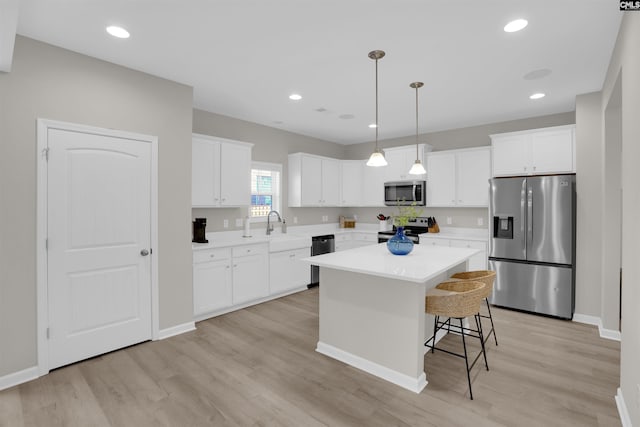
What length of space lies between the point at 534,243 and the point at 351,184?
325 centimetres

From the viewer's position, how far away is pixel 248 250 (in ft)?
14.4

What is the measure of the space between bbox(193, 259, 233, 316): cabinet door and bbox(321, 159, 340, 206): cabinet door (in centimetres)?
252

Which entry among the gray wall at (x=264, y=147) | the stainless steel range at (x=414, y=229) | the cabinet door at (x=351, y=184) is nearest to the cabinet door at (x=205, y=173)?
the gray wall at (x=264, y=147)

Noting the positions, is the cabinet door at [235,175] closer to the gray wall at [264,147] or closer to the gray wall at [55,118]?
the gray wall at [264,147]

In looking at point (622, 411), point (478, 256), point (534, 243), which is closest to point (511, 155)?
point (534, 243)

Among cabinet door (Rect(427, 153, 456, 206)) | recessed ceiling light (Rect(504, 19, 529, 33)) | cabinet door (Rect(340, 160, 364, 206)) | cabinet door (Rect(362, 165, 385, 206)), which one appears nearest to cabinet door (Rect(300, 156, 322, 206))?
cabinet door (Rect(340, 160, 364, 206))

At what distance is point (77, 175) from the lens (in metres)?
2.84

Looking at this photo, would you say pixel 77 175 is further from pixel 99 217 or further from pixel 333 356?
pixel 333 356

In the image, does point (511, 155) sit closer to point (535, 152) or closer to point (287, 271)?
point (535, 152)

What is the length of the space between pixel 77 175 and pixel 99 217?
15.9 inches

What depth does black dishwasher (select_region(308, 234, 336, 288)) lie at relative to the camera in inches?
212

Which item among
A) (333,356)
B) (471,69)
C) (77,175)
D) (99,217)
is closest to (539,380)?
(333,356)

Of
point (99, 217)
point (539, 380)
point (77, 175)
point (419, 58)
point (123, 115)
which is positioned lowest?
point (539, 380)

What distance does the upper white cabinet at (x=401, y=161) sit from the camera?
568 cm
